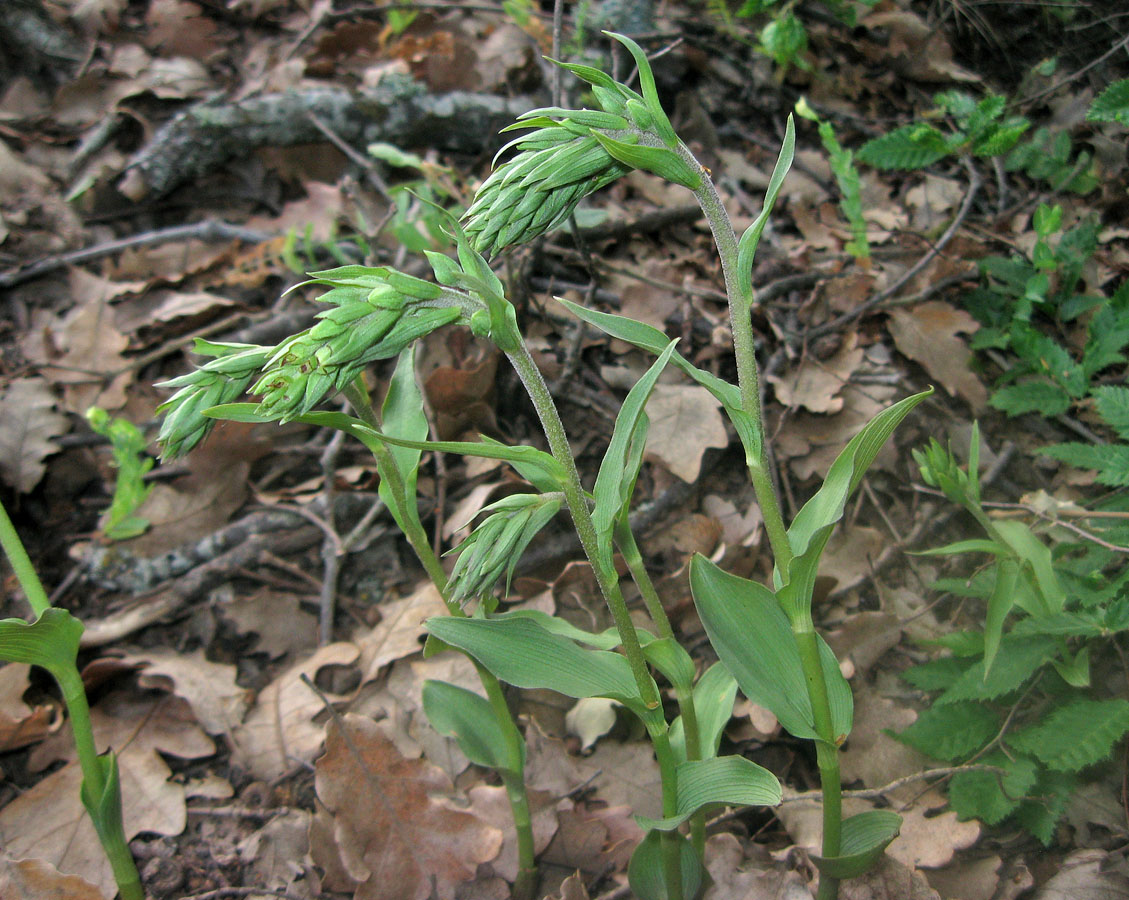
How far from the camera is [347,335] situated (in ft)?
3.65

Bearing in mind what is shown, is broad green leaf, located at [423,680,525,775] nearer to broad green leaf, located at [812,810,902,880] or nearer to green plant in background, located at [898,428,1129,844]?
broad green leaf, located at [812,810,902,880]

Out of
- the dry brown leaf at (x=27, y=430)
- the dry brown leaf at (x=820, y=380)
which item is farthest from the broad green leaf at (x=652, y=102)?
the dry brown leaf at (x=27, y=430)

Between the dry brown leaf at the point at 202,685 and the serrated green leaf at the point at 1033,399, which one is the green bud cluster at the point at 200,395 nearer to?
the dry brown leaf at the point at 202,685

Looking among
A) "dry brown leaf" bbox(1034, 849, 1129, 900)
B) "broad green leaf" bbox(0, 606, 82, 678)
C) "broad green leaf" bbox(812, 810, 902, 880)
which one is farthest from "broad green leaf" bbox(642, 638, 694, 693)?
"broad green leaf" bbox(0, 606, 82, 678)

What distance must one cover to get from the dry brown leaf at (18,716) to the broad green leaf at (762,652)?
74.4 inches

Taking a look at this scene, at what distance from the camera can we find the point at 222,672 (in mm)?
2234

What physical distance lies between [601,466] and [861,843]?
96cm

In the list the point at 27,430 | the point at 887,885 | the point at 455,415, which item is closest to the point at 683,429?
the point at 455,415

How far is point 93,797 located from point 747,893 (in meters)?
1.47

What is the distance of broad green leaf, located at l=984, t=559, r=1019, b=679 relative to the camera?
162cm

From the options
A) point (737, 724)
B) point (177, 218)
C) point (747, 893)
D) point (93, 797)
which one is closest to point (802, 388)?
point (737, 724)

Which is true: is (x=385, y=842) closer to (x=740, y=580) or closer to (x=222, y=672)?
(x=222, y=672)

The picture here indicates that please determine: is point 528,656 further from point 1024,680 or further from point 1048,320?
point 1048,320

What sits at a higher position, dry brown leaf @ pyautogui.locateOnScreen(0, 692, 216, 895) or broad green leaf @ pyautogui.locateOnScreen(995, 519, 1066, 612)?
broad green leaf @ pyautogui.locateOnScreen(995, 519, 1066, 612)
